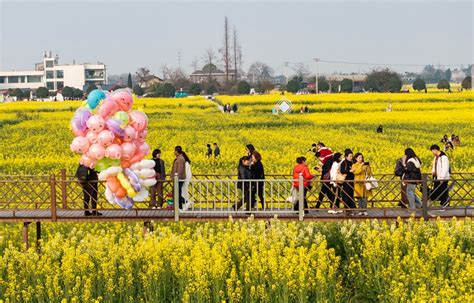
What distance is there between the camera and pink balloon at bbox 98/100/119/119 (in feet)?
51.7

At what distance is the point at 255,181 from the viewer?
58.4ft

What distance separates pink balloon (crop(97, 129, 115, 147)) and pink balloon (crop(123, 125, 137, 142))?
0.33 m

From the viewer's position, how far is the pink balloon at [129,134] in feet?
51.8

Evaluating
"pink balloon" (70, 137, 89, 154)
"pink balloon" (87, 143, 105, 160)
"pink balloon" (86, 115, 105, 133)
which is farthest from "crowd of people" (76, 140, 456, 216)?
"pink balloon" (86, 115, 105, 133)

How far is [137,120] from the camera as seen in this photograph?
52.7 ft

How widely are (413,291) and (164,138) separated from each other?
1446 inches

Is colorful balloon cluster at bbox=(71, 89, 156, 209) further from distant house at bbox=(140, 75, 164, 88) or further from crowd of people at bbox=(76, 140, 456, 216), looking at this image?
distant house at bbox=(140, 75, 164, 88)

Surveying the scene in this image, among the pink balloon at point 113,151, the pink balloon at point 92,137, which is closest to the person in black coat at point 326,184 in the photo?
the pink balloon at point 113,151

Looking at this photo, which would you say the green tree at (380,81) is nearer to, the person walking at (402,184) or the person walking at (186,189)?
the person walking at (402,184)

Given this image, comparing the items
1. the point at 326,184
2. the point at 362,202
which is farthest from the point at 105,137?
the point at 362,202

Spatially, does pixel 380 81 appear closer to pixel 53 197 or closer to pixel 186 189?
pixel 186 189

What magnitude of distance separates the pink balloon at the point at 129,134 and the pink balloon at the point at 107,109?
43 cm

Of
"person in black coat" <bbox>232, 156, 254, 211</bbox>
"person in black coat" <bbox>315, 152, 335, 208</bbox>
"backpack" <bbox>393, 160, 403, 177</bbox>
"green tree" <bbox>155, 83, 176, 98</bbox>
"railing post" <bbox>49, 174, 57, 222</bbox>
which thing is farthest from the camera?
"green tree" <bbox>155, 83, 176, 98</bbox>

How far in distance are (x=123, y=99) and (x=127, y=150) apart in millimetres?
1040
